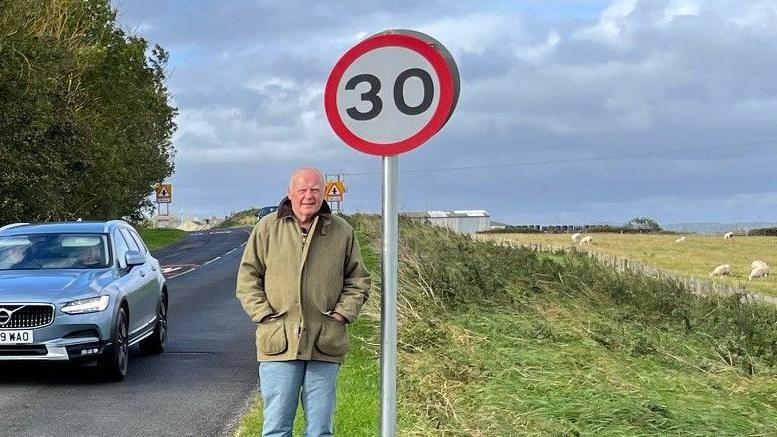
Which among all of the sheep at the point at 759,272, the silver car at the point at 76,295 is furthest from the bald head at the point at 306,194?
the sheep at the point at 759,272

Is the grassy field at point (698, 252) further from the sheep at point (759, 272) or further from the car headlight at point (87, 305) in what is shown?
the car headlight at point (87, 305)

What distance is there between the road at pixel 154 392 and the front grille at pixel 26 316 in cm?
66

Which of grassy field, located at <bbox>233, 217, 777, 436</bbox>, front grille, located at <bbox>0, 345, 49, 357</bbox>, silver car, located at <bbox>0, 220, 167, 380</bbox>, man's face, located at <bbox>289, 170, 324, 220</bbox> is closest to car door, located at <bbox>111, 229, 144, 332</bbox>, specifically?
silver car, located at <bbox>0, 220, 167, 380</bbox>

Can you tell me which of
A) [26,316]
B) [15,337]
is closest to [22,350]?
[15,337]

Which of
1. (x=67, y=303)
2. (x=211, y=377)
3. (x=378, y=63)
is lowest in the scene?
(x=211, y=377)

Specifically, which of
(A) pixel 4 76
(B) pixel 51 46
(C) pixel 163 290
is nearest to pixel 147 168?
(B) pixel 51 46

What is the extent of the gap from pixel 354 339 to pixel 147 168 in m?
44.8

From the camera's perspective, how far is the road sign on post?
244 inches

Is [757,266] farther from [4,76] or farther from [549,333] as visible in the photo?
[549,333]

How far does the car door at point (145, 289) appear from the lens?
13008mm

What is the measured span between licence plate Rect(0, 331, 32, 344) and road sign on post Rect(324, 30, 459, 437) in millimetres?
5838

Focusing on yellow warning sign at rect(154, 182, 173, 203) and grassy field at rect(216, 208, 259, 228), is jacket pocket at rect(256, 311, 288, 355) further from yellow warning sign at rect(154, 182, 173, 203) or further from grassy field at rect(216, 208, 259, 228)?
grassy field at rect(216, 208, 259, 228)

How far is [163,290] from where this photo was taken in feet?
47.6

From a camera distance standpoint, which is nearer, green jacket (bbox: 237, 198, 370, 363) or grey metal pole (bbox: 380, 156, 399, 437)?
green jacket (bbox: 237, 198, 370, 363)
